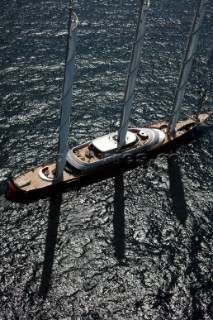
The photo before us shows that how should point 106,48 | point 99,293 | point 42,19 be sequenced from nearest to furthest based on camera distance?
point 99,293, point 106,48, point 42,19

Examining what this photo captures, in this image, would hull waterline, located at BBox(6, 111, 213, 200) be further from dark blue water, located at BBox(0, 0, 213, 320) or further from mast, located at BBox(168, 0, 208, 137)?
mast, located at BBox(168, 0, 208, 137)

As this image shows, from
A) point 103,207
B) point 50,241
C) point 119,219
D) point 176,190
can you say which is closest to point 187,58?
point 176,190

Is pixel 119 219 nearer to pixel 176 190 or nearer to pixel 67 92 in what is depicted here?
pixel 176 190

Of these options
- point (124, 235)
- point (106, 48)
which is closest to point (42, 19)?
point (106, 48)

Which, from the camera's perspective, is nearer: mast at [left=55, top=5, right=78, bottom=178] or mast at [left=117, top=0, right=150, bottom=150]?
mast at [left=55, top=5, right=78, bottom=178]

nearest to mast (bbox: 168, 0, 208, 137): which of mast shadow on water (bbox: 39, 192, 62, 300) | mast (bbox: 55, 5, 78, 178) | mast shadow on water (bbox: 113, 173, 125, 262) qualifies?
mast shadow on water (bbox: 113, 173, 125, 262)

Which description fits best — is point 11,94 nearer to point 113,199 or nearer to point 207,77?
point 113,199

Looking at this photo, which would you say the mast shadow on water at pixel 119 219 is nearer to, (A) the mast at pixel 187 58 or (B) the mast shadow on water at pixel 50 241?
(B) the mast shadow on water at pixel 50 241
